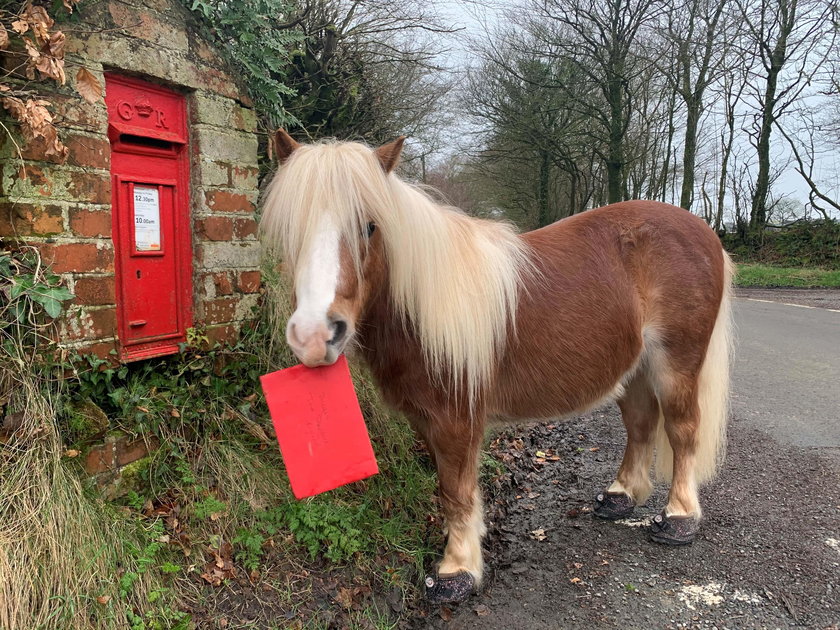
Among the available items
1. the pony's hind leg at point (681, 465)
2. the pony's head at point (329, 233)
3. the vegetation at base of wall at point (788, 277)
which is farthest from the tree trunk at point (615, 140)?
the pony's head at point (329, 233)

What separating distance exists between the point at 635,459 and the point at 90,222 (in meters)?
3.31

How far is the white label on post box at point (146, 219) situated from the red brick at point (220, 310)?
1.44 ft

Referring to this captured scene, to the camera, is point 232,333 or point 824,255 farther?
point 824,255

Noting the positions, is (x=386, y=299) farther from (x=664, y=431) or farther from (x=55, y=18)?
(x=664, y=431)

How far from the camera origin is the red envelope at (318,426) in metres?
2.02

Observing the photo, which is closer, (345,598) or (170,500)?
(345,598)

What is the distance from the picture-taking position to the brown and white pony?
1.95 metres

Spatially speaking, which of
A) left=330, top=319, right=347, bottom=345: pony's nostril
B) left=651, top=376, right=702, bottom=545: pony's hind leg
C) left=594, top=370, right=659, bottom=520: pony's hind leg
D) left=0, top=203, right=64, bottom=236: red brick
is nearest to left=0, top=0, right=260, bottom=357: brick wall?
left=0, top=203, right=64, bottom=236: red brick

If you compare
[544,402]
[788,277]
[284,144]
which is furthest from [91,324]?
[788,277]

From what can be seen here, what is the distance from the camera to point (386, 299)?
228 cm

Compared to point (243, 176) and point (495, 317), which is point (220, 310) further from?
point (495, 317)

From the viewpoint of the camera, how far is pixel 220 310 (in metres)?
3.09

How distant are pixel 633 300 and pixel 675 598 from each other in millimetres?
1466

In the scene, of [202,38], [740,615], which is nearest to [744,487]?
[740,615]
